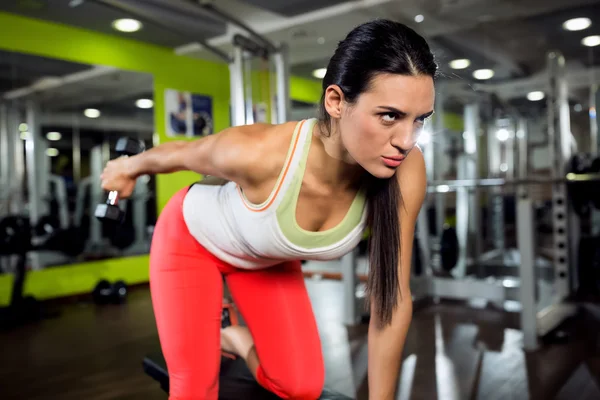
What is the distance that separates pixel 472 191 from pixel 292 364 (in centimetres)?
365

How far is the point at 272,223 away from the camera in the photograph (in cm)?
98

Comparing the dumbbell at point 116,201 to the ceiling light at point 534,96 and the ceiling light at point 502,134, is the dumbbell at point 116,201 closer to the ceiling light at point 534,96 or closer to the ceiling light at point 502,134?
the ceiling light at point 502,134

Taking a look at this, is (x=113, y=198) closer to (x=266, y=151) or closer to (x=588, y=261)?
(x=266, y=151)

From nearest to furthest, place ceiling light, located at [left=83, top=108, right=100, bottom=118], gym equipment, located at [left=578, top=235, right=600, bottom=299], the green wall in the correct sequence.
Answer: gym equipment, located at [left=578, top=235, right=600, bottom=299]
the green wall
ceiling light, located at [left=83, top=108, right=100, bottom=118]

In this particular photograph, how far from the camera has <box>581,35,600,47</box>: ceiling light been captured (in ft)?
13.8

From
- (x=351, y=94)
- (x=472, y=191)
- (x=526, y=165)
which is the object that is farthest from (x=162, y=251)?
(x=472, y=191)

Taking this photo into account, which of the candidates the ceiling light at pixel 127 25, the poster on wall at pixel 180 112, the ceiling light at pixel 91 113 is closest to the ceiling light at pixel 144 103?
the poster on wall at pixel 180 112

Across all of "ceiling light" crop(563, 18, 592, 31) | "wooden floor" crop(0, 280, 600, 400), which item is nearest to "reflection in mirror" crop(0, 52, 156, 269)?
"wooden floor" crop(0, 280, 600, 400)

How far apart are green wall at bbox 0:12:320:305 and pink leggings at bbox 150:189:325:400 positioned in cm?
315

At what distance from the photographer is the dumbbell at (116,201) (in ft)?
3.68

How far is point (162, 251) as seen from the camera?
4.14 ft

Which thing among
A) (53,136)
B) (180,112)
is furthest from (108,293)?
(180,112)

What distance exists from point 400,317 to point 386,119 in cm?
40

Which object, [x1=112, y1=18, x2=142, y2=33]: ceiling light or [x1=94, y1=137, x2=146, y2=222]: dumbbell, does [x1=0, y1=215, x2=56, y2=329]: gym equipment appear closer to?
[x1=112, y1=18, x2=142, y2=33]: ceiling light
